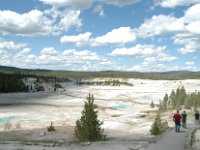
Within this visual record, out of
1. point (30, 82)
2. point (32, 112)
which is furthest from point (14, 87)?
point (32, 112)

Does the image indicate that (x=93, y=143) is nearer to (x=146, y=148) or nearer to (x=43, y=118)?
(x=146, y=148)

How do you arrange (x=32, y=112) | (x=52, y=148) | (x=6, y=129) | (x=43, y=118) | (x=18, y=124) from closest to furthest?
(x=52, y=148), (x=6, y=129), (x=18, y=124), (x=43, y=118), (x=32, y=112)

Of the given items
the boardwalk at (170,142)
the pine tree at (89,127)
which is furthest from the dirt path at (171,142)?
the pine tree at (89,127)

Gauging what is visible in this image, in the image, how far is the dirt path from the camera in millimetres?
20062

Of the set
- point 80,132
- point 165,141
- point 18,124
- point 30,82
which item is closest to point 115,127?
point 18,124

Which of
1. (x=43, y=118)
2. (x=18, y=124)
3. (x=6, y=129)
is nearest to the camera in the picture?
(x=6, y=129)

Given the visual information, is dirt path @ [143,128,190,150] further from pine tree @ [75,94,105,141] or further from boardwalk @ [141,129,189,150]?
pine tree @ [75,94,105,141]

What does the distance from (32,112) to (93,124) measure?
113ft

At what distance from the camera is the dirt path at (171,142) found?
20062 mm

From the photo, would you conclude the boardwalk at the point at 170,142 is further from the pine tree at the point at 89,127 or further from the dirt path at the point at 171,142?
the pine tree at the point at 89,127

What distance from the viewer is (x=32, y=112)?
5772 centimetres

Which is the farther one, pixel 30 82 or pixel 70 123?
pixel 30 82

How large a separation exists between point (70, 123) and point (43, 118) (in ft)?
20.1

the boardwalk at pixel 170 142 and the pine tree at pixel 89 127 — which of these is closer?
the boardwalk at pixel 170 142
